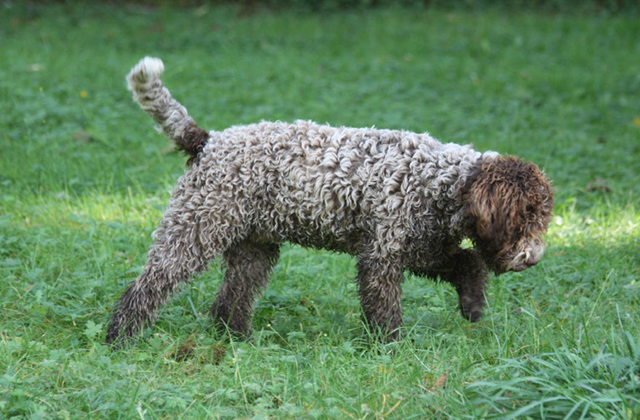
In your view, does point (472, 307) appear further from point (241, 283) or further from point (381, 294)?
point (241, 283)

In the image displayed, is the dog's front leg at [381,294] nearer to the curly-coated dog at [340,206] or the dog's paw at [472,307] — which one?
the curly-coated dog at [340,206]

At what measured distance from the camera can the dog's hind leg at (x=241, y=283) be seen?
17.0 ft

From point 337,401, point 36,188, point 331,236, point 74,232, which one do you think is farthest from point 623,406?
point 36,188

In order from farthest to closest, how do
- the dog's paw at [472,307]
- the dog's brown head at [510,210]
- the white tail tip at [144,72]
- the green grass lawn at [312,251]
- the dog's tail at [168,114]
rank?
the dog's paw at [472,307]
the dog's tail at [168,114]
the white tail tip at [144,72]
the dog's brown head at [510,210]
the green grass lawn at [312,251]

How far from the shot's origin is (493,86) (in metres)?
11.9

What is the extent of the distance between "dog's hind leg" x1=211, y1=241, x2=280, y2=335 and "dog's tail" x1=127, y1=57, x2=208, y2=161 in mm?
750

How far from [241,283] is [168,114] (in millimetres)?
1241

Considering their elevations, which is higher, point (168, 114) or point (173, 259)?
point (168, 114)

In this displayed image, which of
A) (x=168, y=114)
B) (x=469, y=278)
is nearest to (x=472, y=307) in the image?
(x=469, y=278)

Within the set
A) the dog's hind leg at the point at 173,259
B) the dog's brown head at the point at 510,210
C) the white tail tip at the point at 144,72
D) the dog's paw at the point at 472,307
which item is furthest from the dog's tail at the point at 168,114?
the dog's paw at the point at 472,307

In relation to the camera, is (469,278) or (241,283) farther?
(241,283)

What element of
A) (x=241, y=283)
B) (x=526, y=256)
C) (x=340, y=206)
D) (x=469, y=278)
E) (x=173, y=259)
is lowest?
(x=241, y=283)

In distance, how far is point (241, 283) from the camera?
205 inches

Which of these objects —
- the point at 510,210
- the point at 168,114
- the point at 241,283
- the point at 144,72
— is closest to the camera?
the point at 510,210
